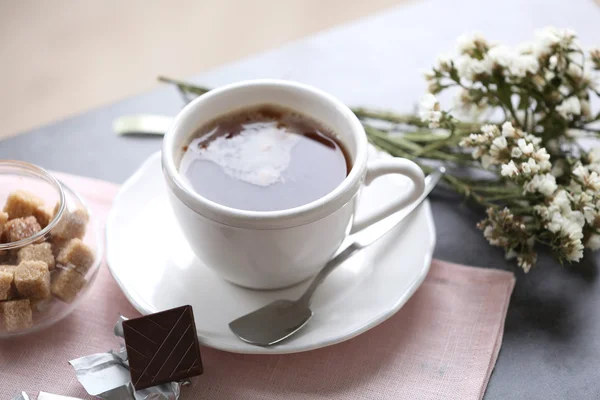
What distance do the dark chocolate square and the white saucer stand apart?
4 centimetres

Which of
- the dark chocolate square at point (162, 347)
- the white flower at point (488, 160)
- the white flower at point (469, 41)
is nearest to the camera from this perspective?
the dark chocolate square at point (162, 347)

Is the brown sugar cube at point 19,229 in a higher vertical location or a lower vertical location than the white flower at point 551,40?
lower

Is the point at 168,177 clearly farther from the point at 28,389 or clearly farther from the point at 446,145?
the point at 446,145

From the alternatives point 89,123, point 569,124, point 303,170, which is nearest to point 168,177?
point 303,170

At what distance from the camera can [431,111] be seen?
1.18 metres

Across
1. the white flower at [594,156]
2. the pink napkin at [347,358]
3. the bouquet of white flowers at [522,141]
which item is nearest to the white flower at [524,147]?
the bouquet of white flowers at [522,141]

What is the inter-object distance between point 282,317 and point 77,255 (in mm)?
334

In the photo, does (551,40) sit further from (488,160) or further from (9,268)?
(9,268)

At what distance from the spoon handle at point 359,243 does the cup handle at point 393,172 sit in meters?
0.04

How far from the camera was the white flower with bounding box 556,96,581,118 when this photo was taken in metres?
1.22

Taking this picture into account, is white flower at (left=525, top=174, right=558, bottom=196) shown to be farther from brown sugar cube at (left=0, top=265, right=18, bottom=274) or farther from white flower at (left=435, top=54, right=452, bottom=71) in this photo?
brown sugar cube at (left=0, top=265, right=18, bottom=274)

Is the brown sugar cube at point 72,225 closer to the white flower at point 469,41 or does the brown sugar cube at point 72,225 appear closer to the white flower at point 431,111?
the white flower at point 431,111

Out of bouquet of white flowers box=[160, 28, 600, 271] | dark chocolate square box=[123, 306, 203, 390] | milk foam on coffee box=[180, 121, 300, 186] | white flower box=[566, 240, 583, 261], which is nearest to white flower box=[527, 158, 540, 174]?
bouquet of white flowers box=[160, 28, 600, 271]

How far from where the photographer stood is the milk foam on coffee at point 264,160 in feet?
3.39
